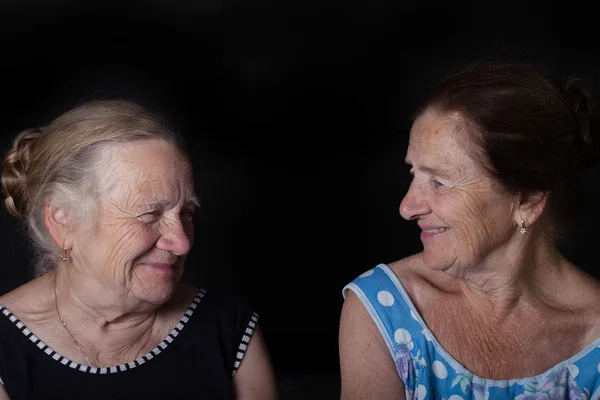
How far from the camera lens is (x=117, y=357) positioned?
242 centimetres

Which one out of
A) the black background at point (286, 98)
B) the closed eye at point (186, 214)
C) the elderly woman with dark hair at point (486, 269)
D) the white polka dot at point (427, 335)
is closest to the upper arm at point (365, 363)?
the elderly woman with dark hair at point (486, 269)

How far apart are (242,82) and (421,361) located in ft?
5.79

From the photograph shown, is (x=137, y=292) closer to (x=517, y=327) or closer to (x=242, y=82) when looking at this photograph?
(x=517, y=327)

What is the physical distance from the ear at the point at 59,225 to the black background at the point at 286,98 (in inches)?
53.3

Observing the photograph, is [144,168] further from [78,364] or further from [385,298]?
[385,298]

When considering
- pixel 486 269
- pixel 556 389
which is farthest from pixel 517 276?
pixel 556 389

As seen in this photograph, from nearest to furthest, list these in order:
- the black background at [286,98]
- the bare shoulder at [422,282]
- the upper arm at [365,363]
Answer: the upper arm at [365,363], the bare shoulder at [422,282], the black background at [286,98]

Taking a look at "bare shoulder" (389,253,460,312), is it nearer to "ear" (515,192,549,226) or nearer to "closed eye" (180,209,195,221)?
"ear" (515,192,549,226)

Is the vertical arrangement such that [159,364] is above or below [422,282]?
below

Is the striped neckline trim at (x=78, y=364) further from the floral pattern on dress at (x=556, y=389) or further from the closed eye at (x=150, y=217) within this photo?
the floral pattern on dress at (x=556, y=389)

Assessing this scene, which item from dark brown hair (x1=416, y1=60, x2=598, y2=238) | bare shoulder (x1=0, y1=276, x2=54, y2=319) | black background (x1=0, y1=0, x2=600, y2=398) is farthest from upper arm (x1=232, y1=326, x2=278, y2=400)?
black background (x1=0, y1=0, x2=600, y2=398)

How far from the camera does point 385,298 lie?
2480 millimetres

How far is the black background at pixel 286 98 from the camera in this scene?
3672mm

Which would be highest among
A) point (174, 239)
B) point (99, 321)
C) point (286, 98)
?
point (286, 98)
